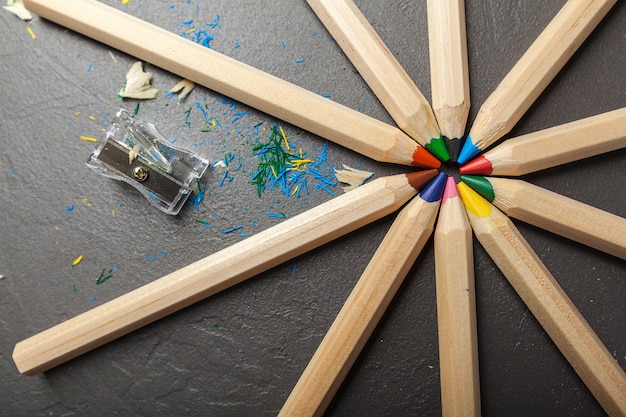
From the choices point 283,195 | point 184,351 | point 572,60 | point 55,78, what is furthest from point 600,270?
point 55,78

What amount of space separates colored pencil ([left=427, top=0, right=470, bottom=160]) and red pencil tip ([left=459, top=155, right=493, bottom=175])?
4 centimetres

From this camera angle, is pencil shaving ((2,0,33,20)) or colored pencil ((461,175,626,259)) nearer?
Answer: colored pencil ((461,175,626,259))

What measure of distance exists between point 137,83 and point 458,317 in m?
0.59

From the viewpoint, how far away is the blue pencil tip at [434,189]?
0.90 metres

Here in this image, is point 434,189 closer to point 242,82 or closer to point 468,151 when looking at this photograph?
point 468,151

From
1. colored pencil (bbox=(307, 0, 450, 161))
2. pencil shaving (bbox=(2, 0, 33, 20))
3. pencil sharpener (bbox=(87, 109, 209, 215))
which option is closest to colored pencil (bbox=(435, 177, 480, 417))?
colored pencil (bbox=(307, 0, 450, 161))

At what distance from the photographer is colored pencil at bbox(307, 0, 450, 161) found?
892 mm

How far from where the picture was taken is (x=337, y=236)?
903 mm

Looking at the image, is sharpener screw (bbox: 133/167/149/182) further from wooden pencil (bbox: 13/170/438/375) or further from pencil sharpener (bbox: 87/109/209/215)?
wooden pencil (bbox: 13/170/438/375)

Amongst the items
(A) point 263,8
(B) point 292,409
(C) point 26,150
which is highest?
(A) point 263,8

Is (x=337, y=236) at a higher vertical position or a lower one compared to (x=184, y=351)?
higher

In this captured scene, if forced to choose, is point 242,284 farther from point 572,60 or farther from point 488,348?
point 572,60

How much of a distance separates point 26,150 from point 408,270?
615 mm

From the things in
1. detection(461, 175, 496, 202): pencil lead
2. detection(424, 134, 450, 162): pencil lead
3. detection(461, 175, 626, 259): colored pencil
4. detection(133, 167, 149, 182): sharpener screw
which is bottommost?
detection(133, 167, 149, 182): sharpener screw
